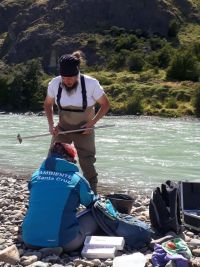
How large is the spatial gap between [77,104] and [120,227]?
6.00ft

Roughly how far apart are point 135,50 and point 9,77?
27.9 meters

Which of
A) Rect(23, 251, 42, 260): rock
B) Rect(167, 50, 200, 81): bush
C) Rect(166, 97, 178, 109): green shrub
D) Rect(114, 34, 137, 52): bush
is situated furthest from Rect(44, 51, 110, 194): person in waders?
Rect(114, 34, 137, 52): bush

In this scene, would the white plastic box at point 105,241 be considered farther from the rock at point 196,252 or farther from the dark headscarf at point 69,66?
the dark headscarf at point 69,66

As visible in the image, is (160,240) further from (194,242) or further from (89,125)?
(89,125)

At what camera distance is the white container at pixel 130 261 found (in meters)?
5.73

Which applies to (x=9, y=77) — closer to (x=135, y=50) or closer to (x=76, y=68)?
(x=135, y=50)

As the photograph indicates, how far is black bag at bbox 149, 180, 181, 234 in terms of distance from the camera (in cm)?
700

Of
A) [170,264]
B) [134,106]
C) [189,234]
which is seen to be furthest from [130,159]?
[134,106]

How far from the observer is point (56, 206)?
6.20 m

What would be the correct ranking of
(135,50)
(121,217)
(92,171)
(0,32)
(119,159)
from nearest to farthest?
(121,217)
(92,171)
(119,159)
(135,50)
(0,32)

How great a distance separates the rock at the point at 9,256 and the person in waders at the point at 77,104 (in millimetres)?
2161

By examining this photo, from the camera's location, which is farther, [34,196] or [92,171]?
[92,171]

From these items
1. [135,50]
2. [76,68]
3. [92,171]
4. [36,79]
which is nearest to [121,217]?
[92,171]

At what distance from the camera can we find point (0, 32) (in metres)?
121
